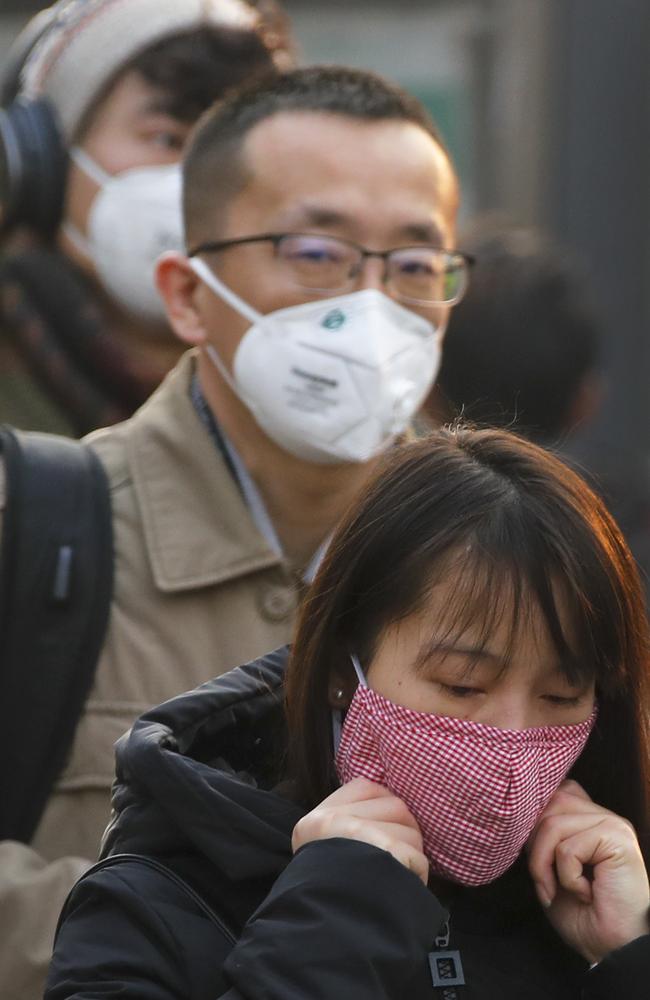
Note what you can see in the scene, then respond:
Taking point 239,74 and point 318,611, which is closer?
point 318,611

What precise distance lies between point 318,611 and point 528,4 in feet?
21.4

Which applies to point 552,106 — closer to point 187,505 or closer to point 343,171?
point 343,171

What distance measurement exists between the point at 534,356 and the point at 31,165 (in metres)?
1.46

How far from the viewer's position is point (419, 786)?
2336 mm

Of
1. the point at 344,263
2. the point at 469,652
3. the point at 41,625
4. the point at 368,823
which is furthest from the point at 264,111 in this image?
the point at 368,823

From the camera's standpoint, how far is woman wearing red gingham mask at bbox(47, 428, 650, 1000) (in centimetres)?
218

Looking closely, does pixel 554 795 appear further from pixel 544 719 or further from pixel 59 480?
pixel 59 480

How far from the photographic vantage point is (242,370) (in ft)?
11.1

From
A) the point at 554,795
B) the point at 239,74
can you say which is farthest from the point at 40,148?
the point at 554,795

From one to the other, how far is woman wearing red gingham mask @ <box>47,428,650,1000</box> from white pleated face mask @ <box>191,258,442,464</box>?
79cm

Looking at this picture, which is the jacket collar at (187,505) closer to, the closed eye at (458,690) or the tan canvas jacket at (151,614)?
the tan canvas jacket at (151,614)

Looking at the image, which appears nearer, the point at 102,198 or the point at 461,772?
the point at 461,772

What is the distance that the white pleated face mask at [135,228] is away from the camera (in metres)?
4.02

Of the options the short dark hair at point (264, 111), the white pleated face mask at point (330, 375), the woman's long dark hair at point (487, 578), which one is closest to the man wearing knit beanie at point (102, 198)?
the short dark hair at point (264, 111)
